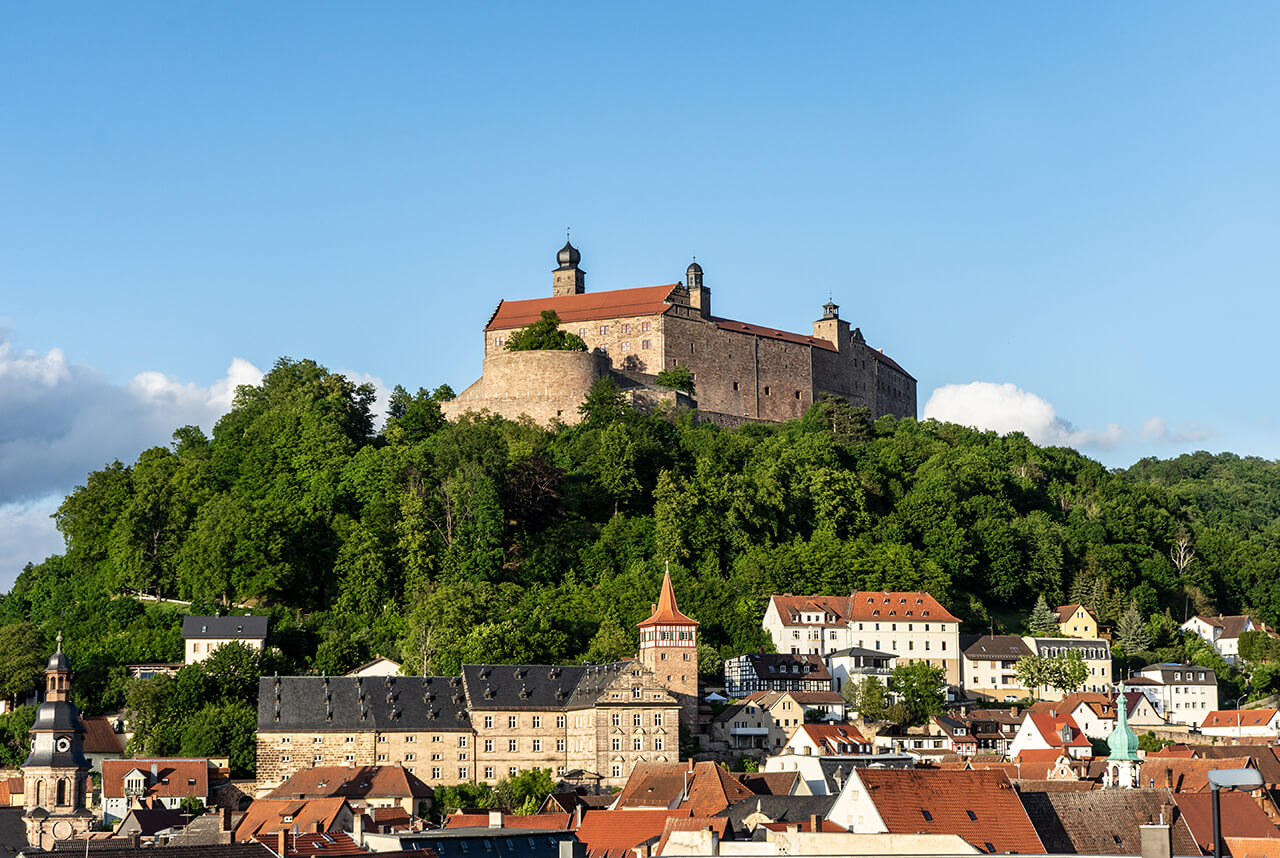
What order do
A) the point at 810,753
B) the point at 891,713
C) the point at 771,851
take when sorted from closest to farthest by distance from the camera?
the point at 771,851 → the point at 810,753 → the point at 891,713

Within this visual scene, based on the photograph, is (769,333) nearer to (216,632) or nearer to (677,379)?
(677,379)

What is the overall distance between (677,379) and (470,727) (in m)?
38.6

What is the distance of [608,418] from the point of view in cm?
10162

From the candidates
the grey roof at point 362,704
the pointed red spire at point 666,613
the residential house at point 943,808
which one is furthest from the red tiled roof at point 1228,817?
the grey roof at point 362,704

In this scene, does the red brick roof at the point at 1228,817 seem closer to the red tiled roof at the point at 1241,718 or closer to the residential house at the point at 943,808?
the residential house at the point at 943,808

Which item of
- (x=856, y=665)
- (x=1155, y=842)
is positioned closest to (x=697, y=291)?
(x=856, y=665)

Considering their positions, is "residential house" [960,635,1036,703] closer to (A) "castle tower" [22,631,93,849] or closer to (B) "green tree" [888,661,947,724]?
(B) "green tree" [888,661,947,724]

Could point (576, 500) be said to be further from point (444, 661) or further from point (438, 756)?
point (438, 756)

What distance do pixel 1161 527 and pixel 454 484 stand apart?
4668 cm

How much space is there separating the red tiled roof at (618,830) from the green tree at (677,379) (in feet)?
169

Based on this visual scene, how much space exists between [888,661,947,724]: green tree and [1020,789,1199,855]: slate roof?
110 feet

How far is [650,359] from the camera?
360 feet

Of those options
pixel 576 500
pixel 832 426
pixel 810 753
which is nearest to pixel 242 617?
pixel 576 500

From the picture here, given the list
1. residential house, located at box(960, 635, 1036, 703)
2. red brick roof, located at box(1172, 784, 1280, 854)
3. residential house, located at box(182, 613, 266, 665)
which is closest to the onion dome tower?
red brick roof, located at box(1172, 784, 1280, 854)
